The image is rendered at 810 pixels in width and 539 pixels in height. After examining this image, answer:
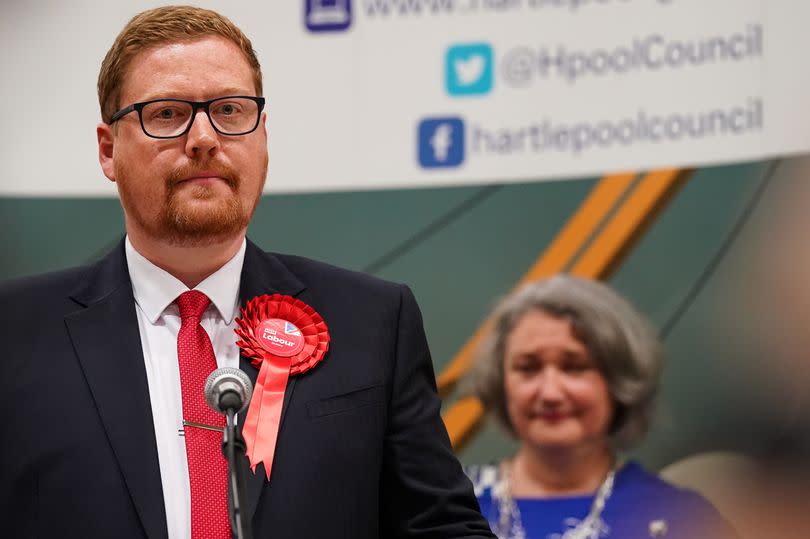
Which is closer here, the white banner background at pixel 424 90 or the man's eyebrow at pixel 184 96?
the man's eyebrow at pixel 184 96

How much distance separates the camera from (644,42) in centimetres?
390

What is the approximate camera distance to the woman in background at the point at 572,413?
3.78 m

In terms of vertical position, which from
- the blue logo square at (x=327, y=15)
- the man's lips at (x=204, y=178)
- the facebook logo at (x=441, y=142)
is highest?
the blue logo square at (x=327, y=15)

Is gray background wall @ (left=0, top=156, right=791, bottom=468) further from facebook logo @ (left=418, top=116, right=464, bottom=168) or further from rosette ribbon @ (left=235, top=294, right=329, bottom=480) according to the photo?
rosette ribbon @ (left=235, top=294, right=329, bottom=480)

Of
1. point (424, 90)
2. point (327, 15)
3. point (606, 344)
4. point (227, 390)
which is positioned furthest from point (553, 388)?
point (227, 390)

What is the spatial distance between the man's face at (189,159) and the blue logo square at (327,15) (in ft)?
7.12

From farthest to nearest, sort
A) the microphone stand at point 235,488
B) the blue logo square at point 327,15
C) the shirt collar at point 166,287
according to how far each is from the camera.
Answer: the blue logo square at point 327,15
the shirt collar at point 166,287
the microphone stand at point 235,488

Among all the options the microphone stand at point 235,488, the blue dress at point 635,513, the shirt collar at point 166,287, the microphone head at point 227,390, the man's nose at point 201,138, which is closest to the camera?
the microphone stand at point 235,488

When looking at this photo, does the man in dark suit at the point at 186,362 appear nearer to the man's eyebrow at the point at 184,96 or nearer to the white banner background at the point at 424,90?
the man's eyebrow at the point at 184,96

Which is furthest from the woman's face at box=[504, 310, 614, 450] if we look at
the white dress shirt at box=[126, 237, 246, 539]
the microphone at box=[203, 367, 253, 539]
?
the microphone at box=[203, 367, 253, 539]

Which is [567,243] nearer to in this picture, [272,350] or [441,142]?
[441,142]

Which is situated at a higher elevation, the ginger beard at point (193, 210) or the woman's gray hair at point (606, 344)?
the ginger beard at point (193, 210)

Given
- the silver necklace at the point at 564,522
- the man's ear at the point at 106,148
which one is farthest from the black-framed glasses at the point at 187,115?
the silver necklace at the point at 564,522

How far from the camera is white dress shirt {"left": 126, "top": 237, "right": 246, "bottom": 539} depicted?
1854 mm
